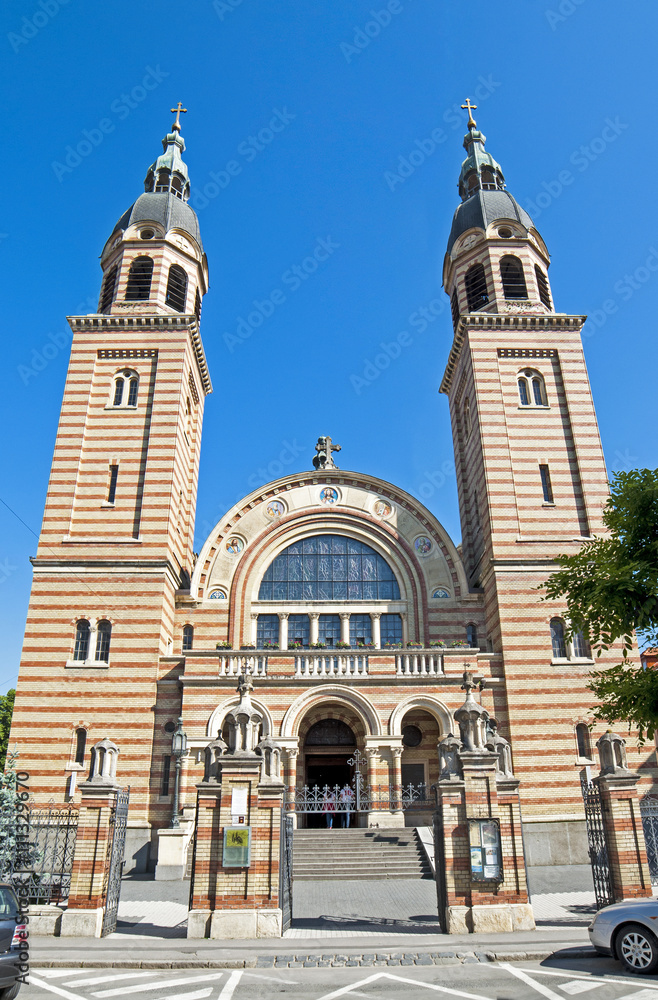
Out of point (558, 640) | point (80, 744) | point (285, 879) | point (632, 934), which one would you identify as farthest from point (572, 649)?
point (80, 744)

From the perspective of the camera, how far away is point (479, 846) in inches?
534

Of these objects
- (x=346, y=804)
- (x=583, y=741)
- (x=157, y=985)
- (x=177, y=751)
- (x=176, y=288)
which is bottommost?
(x=157, y=985)

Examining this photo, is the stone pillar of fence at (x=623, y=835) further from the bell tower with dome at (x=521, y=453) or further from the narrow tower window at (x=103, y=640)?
the narrow tower window at (x=103, y=640)

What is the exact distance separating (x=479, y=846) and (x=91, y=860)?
747 centimetres

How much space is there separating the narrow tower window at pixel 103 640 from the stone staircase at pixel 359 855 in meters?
9.51

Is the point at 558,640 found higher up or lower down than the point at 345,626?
lower down

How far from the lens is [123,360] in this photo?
101 feet

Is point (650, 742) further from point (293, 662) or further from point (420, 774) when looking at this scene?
point (293, 662)

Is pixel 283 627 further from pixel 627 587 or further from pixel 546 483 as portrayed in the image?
pixel 627 587

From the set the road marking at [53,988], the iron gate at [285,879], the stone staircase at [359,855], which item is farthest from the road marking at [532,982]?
the stone staircase at [359,855]

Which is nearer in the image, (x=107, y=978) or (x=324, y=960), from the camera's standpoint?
(x=107, y=978)

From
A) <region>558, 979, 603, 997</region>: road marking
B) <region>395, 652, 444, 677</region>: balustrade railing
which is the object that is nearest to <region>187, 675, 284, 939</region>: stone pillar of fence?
<region>558, 979, 603, 997</region>: road marking

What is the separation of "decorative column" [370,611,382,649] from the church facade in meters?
0.11

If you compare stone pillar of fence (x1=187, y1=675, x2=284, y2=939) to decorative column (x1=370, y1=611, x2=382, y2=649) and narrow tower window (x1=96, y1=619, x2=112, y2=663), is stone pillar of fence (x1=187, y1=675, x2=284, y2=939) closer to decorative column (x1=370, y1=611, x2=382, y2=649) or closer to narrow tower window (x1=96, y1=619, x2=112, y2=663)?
narrow tower window (x1=96, y1=619, x2=112, y2=663)
